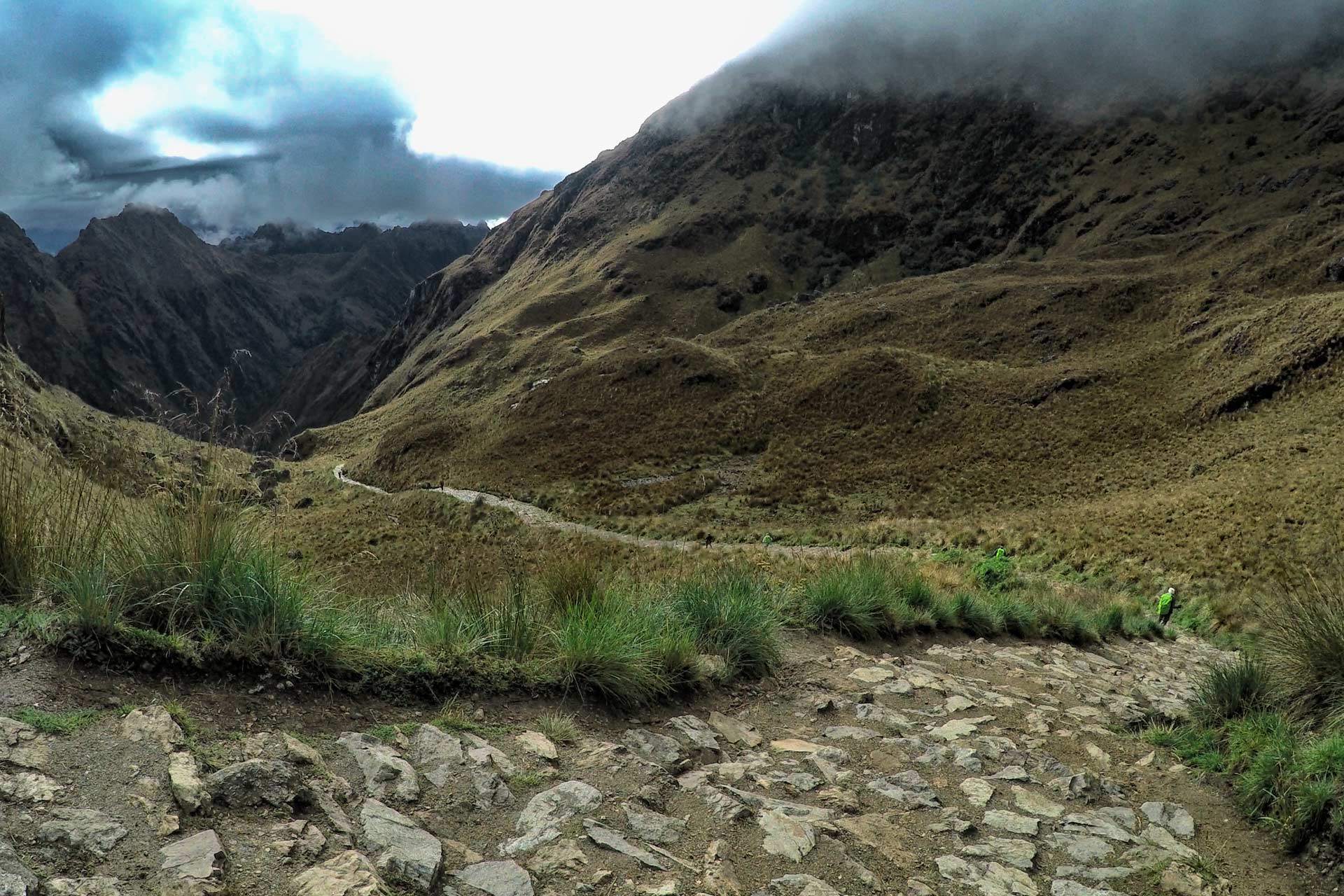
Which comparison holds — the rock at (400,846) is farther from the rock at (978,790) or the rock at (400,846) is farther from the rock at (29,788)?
the rock at (978,790)

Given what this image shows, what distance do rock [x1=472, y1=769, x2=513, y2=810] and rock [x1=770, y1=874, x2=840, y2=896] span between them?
129cm

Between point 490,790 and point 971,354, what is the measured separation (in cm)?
6332

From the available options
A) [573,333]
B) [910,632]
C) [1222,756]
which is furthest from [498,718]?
[573,333]

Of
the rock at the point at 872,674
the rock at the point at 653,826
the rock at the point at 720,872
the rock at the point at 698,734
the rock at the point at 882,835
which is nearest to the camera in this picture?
the rock at the point at 720,872

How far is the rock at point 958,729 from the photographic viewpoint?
521cm

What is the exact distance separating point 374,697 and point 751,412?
152 ft

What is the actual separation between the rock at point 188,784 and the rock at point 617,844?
1.55 m

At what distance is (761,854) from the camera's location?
3.32 m

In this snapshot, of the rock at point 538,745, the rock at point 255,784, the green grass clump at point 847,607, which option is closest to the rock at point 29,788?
the rock at point 255,784

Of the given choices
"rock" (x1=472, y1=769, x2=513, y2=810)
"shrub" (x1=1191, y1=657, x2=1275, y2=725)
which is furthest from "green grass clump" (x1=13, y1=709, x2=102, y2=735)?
"shrub" (x1=1191, y1=657, x2=1275, y2=725)

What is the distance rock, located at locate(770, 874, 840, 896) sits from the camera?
120 inches

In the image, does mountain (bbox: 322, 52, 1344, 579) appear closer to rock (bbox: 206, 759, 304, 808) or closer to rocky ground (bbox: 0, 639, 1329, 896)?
rocky ground (bbox: 0, 639, 1329, 896)

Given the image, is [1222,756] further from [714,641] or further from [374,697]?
[374,697]

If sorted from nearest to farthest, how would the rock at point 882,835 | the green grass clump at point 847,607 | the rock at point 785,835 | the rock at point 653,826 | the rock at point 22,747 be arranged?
1. the rock at point 22,747
2. the rock at point 653,826
3. the rock at point 785,835
4. the rock at point 882,835
5. the green grass clump at point 847,607
